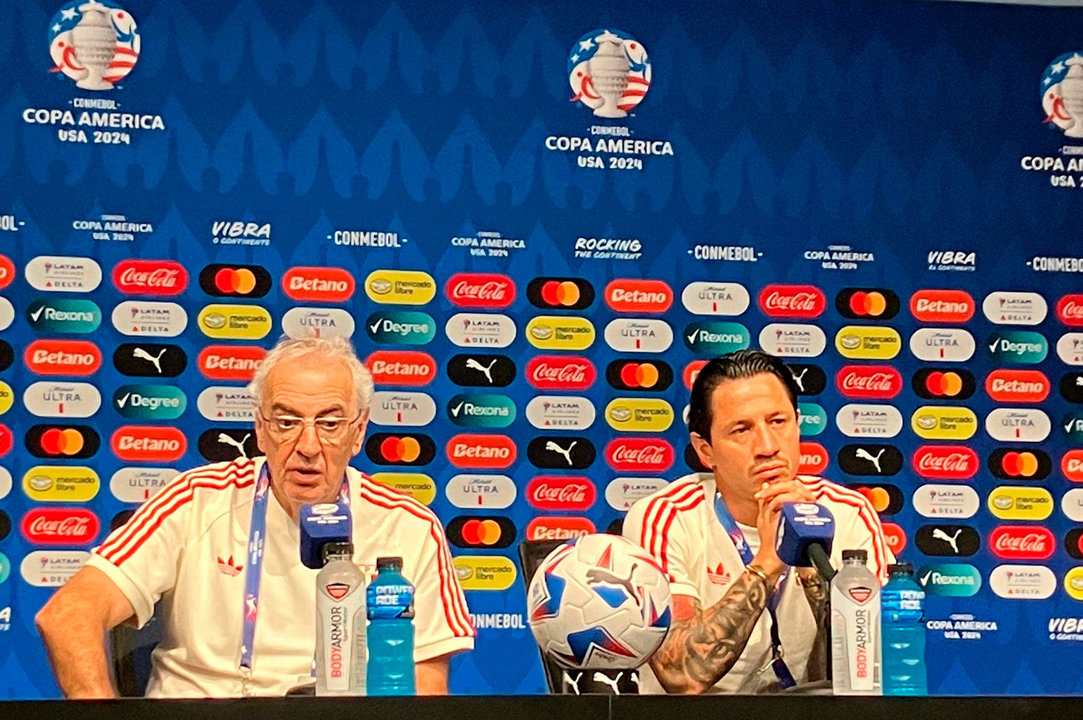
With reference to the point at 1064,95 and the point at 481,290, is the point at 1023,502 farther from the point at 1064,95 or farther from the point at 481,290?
the point at 481,290

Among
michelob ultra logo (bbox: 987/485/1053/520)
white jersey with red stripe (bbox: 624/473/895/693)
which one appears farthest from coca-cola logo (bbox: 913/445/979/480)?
white jersey with red stripe (bbox: 624/473/895/693)

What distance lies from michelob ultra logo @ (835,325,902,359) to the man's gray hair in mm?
1596

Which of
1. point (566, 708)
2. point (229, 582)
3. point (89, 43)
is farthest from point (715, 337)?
point (566, 708)

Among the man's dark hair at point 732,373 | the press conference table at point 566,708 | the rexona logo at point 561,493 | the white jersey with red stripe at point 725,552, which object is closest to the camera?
the press conference table at point 566,708

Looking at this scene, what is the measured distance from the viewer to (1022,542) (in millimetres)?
4270

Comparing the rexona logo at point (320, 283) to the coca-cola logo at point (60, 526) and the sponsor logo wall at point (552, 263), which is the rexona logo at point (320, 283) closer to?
the sponsor logo wall at point (552, 263)

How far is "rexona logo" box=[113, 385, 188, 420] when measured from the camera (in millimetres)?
3965

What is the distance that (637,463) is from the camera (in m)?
4.15

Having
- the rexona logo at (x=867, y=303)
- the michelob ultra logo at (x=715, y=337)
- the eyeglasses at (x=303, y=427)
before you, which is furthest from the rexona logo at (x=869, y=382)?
the eyeglasses at (x=303, y=427)

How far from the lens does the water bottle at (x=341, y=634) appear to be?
6.73ft

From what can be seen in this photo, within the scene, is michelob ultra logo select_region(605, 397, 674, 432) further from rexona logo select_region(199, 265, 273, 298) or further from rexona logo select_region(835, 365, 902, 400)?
rexona logo select_region(199, 265, 273, 298)

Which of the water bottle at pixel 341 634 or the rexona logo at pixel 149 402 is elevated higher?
the rexona logo at pixel 149 402

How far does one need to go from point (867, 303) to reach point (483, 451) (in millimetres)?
1257

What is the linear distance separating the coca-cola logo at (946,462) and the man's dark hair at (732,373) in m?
0.95
